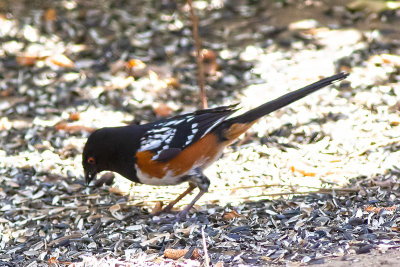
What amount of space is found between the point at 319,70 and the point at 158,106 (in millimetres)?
1616

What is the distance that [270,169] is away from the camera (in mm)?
5070

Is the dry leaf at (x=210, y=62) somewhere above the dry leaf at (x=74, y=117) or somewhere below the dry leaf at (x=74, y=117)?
above

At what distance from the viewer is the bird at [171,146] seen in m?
4.35

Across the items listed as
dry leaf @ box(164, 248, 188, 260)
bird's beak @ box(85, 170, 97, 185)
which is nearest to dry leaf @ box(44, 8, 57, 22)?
bird's beak @ box(85, 170, 97, 185)

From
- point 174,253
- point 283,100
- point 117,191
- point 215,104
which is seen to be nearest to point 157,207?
point 117,191

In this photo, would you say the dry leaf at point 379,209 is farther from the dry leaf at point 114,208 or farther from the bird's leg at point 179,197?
the dry leaf at point 114,208

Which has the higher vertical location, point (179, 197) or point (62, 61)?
point (62, 61)

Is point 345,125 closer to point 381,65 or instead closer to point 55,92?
point 381,65

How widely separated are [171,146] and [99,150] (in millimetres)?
497

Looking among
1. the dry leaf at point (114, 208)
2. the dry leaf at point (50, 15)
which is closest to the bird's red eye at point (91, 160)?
the dry leaf at point (114, 208)

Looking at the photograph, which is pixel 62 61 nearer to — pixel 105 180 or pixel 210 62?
pixel 210 62

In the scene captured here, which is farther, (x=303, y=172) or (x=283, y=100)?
(x=303, y=172)

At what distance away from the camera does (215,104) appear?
19.8 ft

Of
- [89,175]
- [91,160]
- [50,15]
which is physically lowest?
[89,175]
